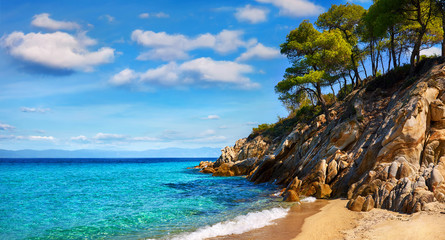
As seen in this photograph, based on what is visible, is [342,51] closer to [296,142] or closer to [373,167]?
[296,142]

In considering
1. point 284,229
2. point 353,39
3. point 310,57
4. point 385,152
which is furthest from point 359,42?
point 284,229

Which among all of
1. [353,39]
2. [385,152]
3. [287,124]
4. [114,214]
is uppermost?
[353,39]

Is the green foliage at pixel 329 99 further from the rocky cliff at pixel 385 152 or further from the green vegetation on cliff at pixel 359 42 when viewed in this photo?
the rocky cliff at pixel 385 152

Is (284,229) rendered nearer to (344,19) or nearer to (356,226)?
(356,226)

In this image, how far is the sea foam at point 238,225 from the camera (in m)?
12.0

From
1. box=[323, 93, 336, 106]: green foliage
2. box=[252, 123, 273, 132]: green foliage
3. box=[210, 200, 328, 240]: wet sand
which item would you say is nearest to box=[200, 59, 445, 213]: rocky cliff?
box=[210, 200, 328, 240]: wet sand

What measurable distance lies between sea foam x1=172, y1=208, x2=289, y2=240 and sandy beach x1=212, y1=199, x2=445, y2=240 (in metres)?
0.58

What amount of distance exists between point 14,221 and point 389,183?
21.8 meters

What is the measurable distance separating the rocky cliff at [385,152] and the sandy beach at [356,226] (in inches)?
39.6

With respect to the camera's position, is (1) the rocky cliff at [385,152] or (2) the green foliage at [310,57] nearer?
(1) the rocky cliff at [385,152]

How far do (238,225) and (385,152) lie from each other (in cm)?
1089

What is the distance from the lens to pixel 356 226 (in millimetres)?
10914

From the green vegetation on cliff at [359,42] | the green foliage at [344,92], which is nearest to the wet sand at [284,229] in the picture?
the green vegetation on cliff at [359,42]

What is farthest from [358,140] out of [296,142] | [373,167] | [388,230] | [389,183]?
[388,230]
